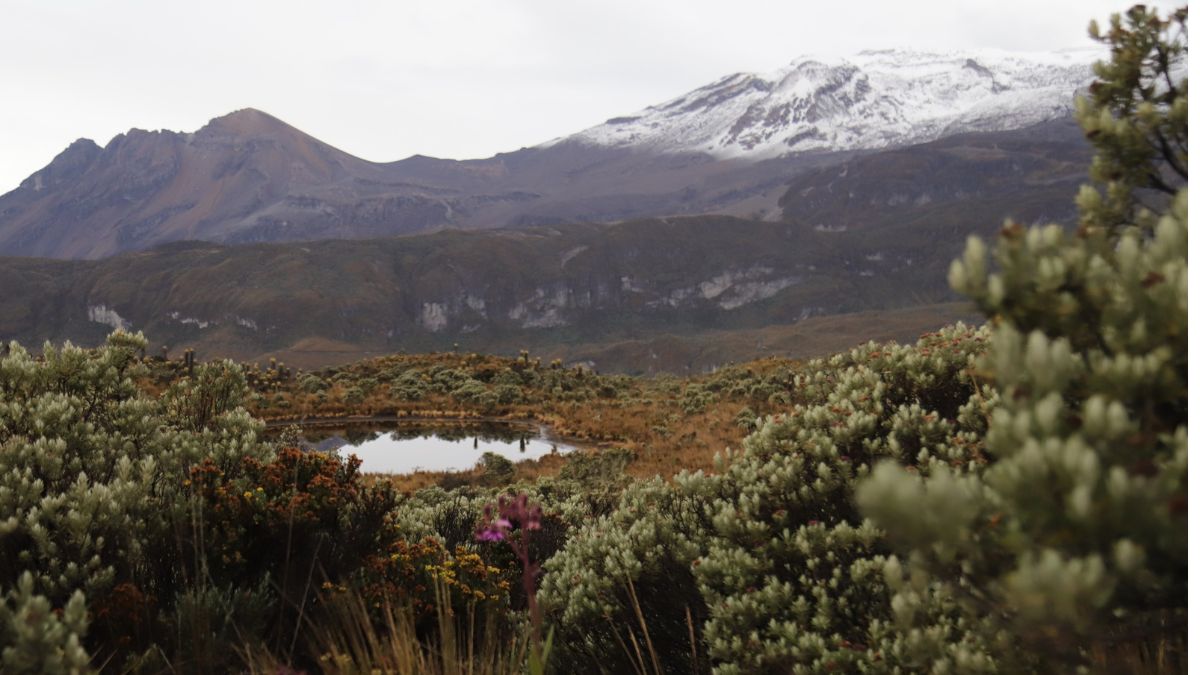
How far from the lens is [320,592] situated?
565cm

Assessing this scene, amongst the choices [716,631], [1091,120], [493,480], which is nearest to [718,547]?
[716,631]

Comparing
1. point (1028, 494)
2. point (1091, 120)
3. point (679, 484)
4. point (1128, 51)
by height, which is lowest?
point (679, 484)

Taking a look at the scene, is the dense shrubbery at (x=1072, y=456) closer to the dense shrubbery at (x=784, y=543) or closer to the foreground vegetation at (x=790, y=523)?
the foreground vegetation at (x=790, y=523)

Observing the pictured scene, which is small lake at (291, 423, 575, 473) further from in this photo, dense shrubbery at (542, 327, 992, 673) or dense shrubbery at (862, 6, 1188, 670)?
dense shrubbery at (862, 6, 1188, 670)

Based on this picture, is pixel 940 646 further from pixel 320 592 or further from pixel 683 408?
pixel 683 408

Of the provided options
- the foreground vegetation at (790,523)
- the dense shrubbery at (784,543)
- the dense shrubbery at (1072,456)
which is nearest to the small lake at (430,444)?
the foreground vegetation at (790,523)

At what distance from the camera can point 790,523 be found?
5695 mm

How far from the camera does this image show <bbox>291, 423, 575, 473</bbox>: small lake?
1004 inches

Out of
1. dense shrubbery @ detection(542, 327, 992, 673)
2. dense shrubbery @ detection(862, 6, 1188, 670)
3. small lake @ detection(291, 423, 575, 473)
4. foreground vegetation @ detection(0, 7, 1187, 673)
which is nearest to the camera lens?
dense shrubbery @ detection(862, 6, 1188, 670)

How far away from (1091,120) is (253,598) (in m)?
5.47

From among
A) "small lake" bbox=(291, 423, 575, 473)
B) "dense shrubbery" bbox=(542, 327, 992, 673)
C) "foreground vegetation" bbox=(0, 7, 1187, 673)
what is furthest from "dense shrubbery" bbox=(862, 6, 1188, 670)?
"small lake" bbox=(291, 423, 575, 473)

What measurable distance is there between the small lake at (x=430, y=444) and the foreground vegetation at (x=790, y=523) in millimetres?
15071

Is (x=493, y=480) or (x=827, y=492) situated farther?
(x=493, y=480)

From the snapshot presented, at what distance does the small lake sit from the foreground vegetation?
15.1 meters
